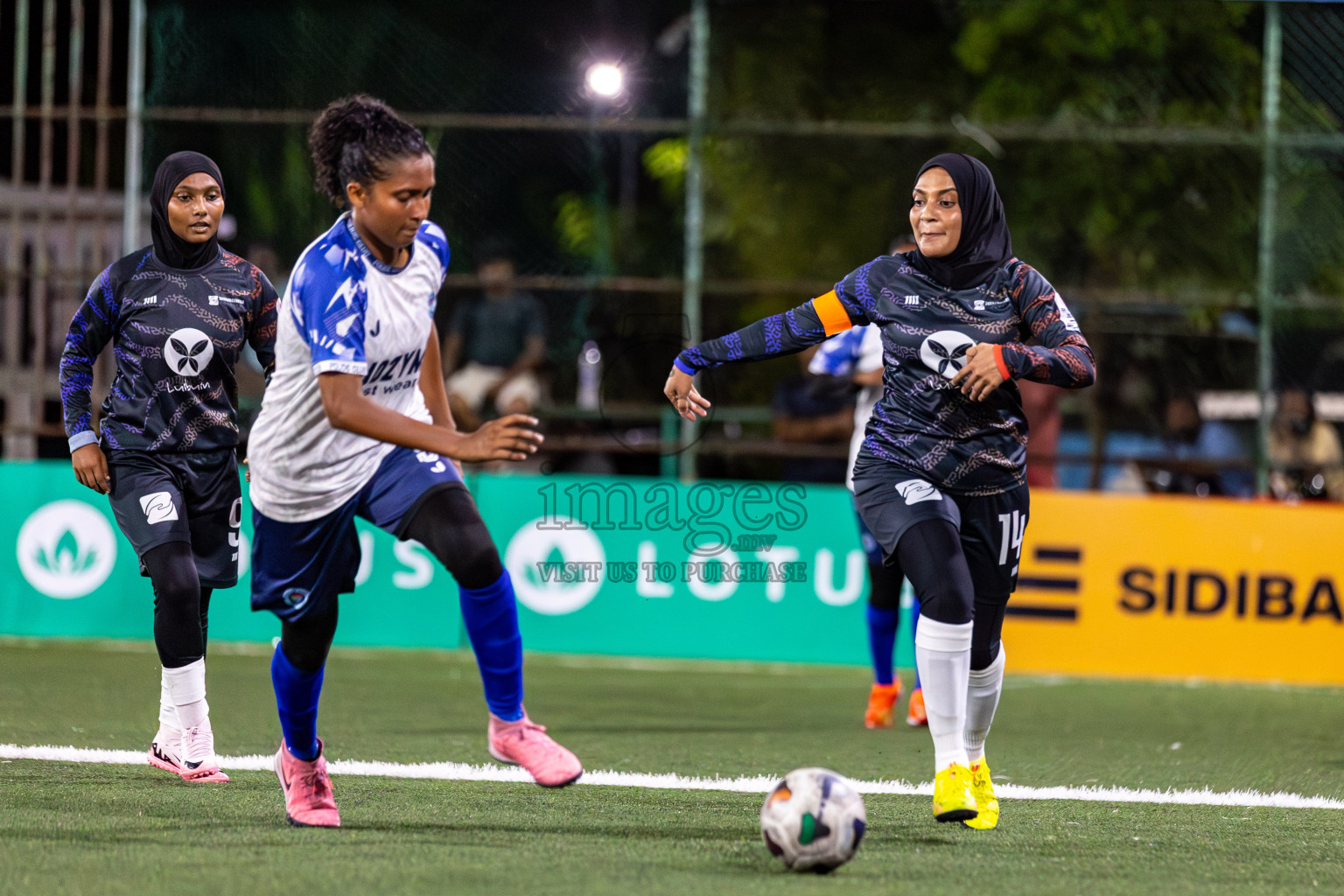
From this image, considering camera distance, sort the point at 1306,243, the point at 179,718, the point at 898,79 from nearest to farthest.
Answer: the point at 179,718 < the point at 1306,243 < the point at 898,79

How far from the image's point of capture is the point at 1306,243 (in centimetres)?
1252

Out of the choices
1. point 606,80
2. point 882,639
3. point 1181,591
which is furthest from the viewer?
point 606,80

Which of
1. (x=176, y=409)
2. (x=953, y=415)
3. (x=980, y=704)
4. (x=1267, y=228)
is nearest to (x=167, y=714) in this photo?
(x=176, y=409)

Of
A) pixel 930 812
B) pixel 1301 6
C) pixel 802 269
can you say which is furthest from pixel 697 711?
pixel 1301 6

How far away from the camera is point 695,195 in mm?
12383

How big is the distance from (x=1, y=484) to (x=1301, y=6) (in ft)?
31.6

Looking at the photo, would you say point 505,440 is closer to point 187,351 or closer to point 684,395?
point 684,395

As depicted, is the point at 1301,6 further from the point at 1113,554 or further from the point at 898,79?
the point at 1113,554

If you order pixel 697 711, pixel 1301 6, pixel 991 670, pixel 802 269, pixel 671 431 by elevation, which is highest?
pixel 1301 6

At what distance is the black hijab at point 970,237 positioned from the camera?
5.59m

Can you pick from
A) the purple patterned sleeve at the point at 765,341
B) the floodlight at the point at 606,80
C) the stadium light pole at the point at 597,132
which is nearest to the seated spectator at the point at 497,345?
the stadium light pole at the point at 597,132

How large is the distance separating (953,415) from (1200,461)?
7.34m

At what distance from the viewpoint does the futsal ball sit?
182 inches

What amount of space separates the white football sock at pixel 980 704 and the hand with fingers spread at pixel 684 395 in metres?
1.27
